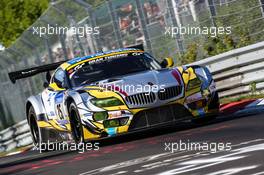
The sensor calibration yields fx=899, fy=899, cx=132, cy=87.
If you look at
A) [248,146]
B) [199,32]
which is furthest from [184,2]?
[248,146]

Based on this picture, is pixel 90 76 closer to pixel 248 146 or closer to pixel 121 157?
pixel 121 157

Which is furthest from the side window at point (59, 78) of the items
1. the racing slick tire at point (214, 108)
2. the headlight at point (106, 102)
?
the racing slick tire at point (214, 108)

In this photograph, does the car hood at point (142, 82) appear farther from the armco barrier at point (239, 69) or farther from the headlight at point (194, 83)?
the armco barrier at point (239, 69)

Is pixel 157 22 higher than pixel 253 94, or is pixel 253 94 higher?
pixel 157 22

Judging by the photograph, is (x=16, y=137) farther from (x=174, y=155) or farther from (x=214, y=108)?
(x=174, y=155)

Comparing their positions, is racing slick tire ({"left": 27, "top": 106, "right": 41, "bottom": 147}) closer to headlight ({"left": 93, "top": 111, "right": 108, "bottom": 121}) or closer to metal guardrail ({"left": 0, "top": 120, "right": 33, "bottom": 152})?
headlight ({"left": 93, "top": 111, "right": 108, "bottom": 121})

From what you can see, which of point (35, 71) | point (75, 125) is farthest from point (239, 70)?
point (75, 125)

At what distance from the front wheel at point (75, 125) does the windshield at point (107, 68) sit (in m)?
0.68

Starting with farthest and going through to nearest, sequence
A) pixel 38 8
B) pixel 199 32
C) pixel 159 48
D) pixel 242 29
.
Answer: pixel 38 8 < pixel 159 48 < pixel 199 32 < pixel 242 29

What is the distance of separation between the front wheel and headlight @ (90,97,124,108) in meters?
0.48

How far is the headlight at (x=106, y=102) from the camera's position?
38.8 ft

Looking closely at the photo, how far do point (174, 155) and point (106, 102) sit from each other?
2933 millimetres

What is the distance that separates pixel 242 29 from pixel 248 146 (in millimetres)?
8301

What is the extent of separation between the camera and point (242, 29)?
1656cm
